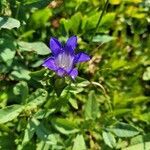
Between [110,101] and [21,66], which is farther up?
[21,66]

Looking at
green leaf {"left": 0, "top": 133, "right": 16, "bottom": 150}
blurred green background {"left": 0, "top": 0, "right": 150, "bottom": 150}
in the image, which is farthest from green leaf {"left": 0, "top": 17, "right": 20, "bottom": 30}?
green leaf {"left": 0, "top": 133, "right": 16, "bottom": 150}

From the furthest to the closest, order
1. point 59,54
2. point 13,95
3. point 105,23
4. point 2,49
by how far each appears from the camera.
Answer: point 105,23 → point 13,95 → point 2,49 → point 59,54

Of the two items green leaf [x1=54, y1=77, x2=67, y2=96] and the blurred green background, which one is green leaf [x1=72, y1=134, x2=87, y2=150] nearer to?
the blurred green background

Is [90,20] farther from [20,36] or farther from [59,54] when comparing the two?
[59,54]

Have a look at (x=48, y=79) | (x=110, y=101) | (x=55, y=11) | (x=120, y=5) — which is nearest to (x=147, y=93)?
(x=110, y=101)

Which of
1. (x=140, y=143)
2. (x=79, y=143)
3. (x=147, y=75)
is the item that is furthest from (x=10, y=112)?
(x=147, y=75)

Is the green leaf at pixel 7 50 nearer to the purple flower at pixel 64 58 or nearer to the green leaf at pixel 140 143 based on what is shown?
the purple flower at pixel 64 58

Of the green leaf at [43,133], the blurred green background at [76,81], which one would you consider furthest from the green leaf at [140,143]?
the green leaf at [43,133]
